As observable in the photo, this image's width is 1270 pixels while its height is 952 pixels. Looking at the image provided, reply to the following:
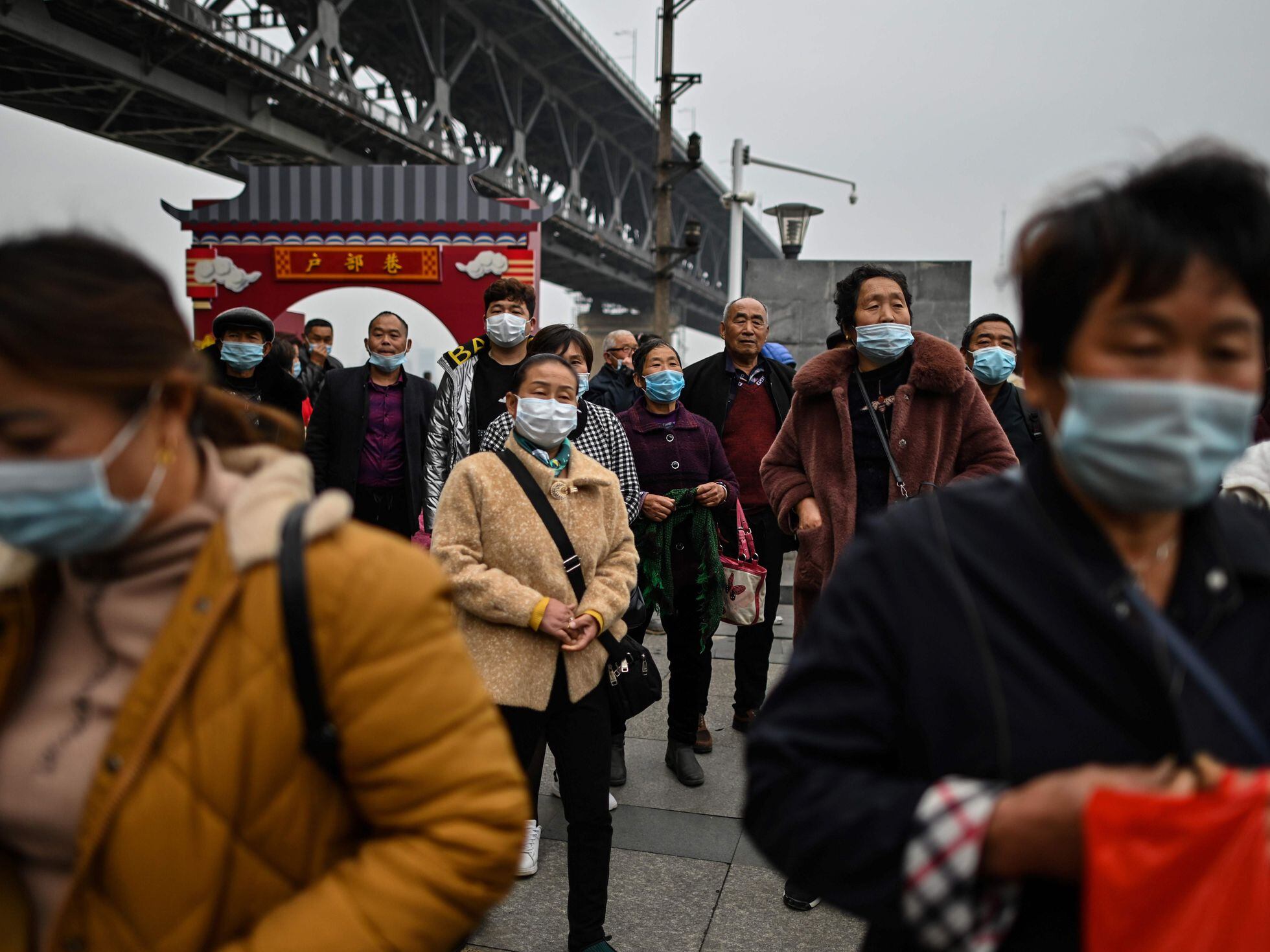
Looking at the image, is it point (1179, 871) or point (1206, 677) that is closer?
point (1179, 871)

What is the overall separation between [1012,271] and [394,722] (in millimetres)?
924

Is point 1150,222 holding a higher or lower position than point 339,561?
higher

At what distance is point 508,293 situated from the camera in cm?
499

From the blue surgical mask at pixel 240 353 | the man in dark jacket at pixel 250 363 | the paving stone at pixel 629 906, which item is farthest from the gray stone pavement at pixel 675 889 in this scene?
the blue surgical mask at pixel 240 353

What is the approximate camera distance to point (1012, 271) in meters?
1.16

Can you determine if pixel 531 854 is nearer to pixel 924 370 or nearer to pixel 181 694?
pixel 924 370

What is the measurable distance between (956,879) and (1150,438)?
51 cm

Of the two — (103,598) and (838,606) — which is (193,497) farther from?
(838,606)

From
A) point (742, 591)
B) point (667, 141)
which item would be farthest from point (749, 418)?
point (667, 141)

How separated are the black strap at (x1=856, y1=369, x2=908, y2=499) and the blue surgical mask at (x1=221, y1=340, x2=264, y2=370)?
3.19 m

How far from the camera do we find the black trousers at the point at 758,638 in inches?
185

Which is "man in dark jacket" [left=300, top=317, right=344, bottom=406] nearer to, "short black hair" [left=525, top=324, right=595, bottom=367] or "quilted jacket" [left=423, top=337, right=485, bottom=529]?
"quilted jacket" [left=423, top=337, right=485, bottom=529]

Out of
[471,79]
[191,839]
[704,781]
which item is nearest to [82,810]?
[191,839]

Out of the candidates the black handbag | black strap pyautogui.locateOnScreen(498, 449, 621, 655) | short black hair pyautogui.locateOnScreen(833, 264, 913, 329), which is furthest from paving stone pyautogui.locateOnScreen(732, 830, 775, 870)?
short black hair pyautogui.locateOnScreen(833, 264, 913, 329)
